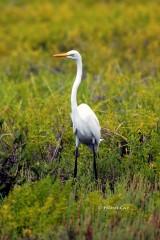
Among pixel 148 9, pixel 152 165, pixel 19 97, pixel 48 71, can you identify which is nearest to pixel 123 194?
pixel 152 165

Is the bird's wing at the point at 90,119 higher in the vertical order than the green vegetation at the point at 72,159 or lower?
higher

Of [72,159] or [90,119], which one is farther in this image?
[72,159]

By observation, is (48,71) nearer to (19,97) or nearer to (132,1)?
(19,97)

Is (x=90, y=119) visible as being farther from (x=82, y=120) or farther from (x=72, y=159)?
(x=72, y=159)

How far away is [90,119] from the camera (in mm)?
7742

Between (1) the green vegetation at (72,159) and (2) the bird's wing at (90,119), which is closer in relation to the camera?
(1) the green vegetation at (72,159)

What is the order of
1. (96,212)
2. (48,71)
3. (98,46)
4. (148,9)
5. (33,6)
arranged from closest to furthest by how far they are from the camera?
(96,212)
(48,71)
(98,46)
(148,9)
(33,6)

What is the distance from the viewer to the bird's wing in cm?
773

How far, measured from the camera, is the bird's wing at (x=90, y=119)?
773 cm

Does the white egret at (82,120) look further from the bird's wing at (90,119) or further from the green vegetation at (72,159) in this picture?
the green vegetation at (72,159)

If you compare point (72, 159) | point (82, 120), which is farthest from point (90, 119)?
point (72, 159)

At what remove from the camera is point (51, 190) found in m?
6.50

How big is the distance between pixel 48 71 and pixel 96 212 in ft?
23.5

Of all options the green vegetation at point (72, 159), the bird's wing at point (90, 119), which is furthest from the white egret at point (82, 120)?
the green vegetation at point (72, 159)
